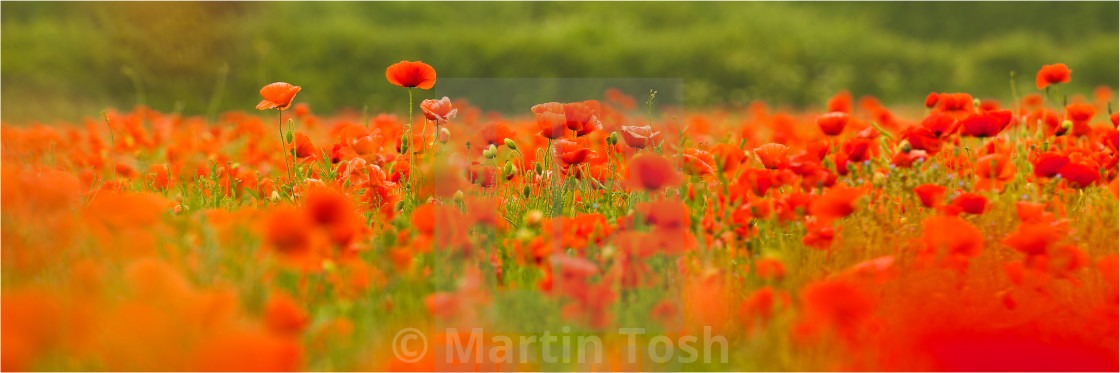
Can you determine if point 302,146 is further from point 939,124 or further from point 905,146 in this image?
point 939,124

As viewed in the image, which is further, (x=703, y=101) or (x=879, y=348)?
(x=703, y=101)

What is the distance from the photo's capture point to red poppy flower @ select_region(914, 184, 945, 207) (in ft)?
5.00

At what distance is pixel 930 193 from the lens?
1.54 metres

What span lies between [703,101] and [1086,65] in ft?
23.1

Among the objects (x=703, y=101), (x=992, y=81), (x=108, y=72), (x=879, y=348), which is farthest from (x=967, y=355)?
(x=992, y=81)

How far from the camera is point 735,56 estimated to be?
11.1 meters

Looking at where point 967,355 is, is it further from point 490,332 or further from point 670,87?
point 670,87

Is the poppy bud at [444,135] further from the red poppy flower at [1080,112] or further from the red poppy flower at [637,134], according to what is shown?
the red poppy flower at [1080,112]

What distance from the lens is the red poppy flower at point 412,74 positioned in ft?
5.68

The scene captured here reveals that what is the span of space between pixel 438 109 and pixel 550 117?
0.93 ft

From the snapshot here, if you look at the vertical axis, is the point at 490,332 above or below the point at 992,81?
below

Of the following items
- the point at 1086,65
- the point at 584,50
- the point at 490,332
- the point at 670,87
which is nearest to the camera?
the point at 490,332

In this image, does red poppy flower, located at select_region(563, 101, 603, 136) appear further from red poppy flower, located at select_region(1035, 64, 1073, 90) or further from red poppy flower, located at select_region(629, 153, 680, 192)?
red poppy flower, located at select_region(1035, 64, 1073, 90)

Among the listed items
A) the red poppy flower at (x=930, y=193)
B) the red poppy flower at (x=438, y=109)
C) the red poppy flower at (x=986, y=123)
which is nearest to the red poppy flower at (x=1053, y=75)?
the red poppy flower at (x=986, y=123)
